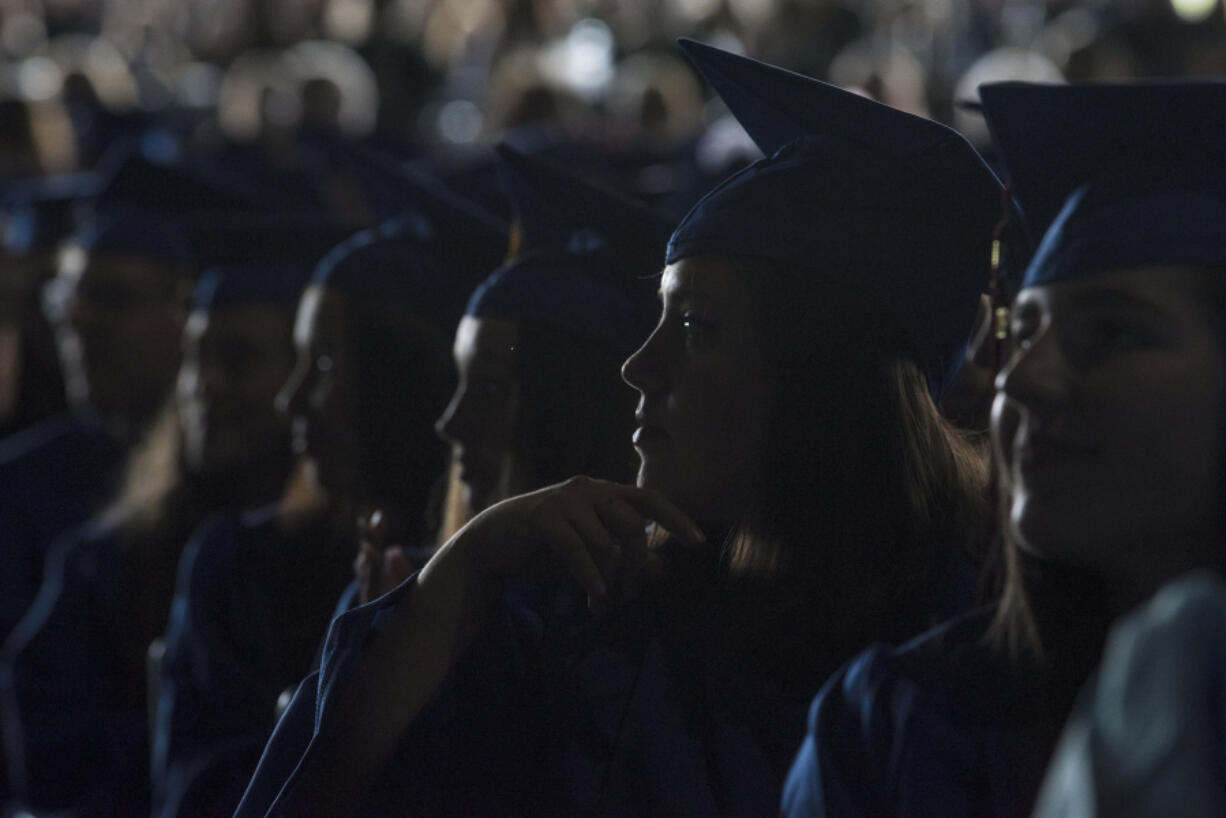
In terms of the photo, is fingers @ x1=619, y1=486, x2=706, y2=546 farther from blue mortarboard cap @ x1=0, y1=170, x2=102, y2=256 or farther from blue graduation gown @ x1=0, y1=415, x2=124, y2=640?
blue mortarboard cap @ x1=0, y1=170, x2=102, y2=256

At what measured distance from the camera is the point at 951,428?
138 centimetres

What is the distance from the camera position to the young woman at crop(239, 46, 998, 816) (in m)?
1.31

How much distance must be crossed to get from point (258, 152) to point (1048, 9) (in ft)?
13.9

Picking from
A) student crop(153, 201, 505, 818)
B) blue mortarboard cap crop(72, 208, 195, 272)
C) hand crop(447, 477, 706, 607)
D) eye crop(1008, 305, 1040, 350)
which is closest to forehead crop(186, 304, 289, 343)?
student crop(153, 201, 505, 818)

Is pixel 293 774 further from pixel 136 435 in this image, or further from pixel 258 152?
pixel 258 152

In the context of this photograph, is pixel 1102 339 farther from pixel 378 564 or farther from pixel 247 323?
pixel 247 323

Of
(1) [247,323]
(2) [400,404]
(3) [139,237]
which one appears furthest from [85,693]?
(2) [400,404]

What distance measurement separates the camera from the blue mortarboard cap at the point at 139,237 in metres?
3.23

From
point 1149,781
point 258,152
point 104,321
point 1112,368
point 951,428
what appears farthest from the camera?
point 258,152

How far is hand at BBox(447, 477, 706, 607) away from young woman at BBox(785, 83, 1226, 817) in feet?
0.63

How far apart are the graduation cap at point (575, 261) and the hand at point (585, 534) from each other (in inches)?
8.9

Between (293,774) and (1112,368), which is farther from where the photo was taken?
(293,774)

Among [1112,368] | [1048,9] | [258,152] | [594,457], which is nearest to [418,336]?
[594,457]

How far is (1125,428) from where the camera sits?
3.33ft
